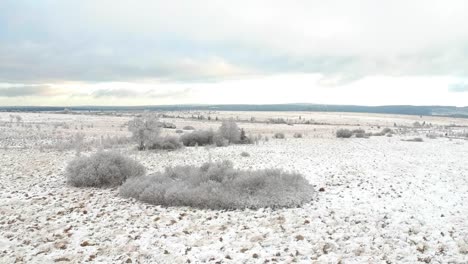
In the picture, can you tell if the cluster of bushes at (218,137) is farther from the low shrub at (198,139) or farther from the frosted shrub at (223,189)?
the frosted shrub at (223,189)

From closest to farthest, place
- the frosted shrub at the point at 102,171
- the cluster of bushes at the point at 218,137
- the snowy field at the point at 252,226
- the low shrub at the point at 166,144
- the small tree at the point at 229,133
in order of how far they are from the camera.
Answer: the snowy field at the point at 252,226
the frosted shrub at the point at 102,171
the low shrub at the point at 166,144
the cluster of bushes at the point at 218,137
the small tree at the point at 229,133

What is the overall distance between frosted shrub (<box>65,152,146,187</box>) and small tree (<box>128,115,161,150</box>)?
28.1ft

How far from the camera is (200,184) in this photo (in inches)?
440

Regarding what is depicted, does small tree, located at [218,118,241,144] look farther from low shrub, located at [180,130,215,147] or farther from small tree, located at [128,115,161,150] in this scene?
small tree, located at [128,115,161,150]

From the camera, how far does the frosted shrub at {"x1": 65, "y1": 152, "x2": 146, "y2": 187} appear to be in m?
13.0

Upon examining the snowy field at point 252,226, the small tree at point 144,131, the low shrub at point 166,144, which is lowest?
the snowy field at point 252,226

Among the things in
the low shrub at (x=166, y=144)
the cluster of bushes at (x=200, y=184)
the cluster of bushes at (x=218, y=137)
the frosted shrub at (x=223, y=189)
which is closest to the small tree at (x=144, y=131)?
the low shrub at (x=166, y=144)

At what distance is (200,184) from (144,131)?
40.9 ft

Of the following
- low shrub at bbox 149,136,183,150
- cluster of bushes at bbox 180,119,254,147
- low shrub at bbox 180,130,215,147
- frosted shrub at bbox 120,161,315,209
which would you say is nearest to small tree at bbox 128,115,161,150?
low shrub at bbox 149,136,183,150

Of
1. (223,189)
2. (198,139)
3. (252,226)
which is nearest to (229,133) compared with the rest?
(198,139)

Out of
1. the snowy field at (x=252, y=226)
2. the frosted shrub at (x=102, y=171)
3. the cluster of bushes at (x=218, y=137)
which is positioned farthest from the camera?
the cluster of bushes at (x=218, y=137)

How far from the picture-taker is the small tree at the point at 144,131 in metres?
22.7

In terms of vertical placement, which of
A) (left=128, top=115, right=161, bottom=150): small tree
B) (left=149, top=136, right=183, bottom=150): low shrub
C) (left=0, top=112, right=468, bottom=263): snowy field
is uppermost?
(left=128, top=115, right=161, bottom=150): small tree

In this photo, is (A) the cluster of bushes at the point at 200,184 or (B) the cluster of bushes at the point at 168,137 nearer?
(A) the cluster of bushes at the point at 200,184
